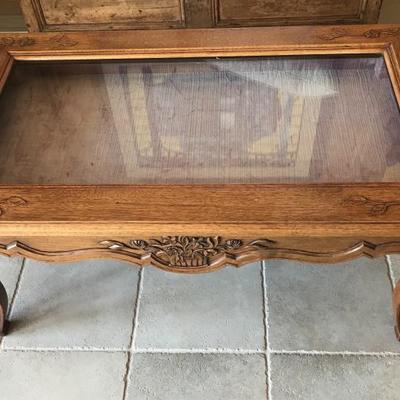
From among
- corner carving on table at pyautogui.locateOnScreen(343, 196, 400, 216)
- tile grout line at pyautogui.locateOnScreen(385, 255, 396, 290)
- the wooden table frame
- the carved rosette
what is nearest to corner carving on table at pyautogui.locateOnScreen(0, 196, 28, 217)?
the wooden table frame

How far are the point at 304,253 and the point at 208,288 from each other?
0.38 meters

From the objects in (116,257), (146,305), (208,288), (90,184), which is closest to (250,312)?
(208,288)

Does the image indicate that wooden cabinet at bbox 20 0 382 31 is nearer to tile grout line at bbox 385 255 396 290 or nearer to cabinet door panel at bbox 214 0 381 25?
cabinet door panel at bbox 214 0 381 25

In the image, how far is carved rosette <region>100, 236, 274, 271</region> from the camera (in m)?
0.90

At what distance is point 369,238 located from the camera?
0.90 meters

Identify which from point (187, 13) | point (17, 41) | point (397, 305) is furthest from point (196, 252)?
point (187, 13)

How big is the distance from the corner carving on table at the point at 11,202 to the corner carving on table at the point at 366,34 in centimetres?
76

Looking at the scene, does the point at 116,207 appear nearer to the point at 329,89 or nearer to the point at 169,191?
the point at 169,191

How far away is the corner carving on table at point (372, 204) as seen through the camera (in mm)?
845

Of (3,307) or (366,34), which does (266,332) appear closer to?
(3,307)

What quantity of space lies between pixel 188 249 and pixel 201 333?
0.34 m

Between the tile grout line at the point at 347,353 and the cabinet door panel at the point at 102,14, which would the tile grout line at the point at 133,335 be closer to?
the tile grout line at the point at 347,353

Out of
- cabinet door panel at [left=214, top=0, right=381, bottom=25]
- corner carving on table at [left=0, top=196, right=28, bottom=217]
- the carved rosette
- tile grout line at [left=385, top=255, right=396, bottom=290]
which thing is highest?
cabinet door panel at [left=214, top=0, right=381, bottom=25]

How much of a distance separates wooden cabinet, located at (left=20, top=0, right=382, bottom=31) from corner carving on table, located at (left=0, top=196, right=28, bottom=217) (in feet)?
3.11
